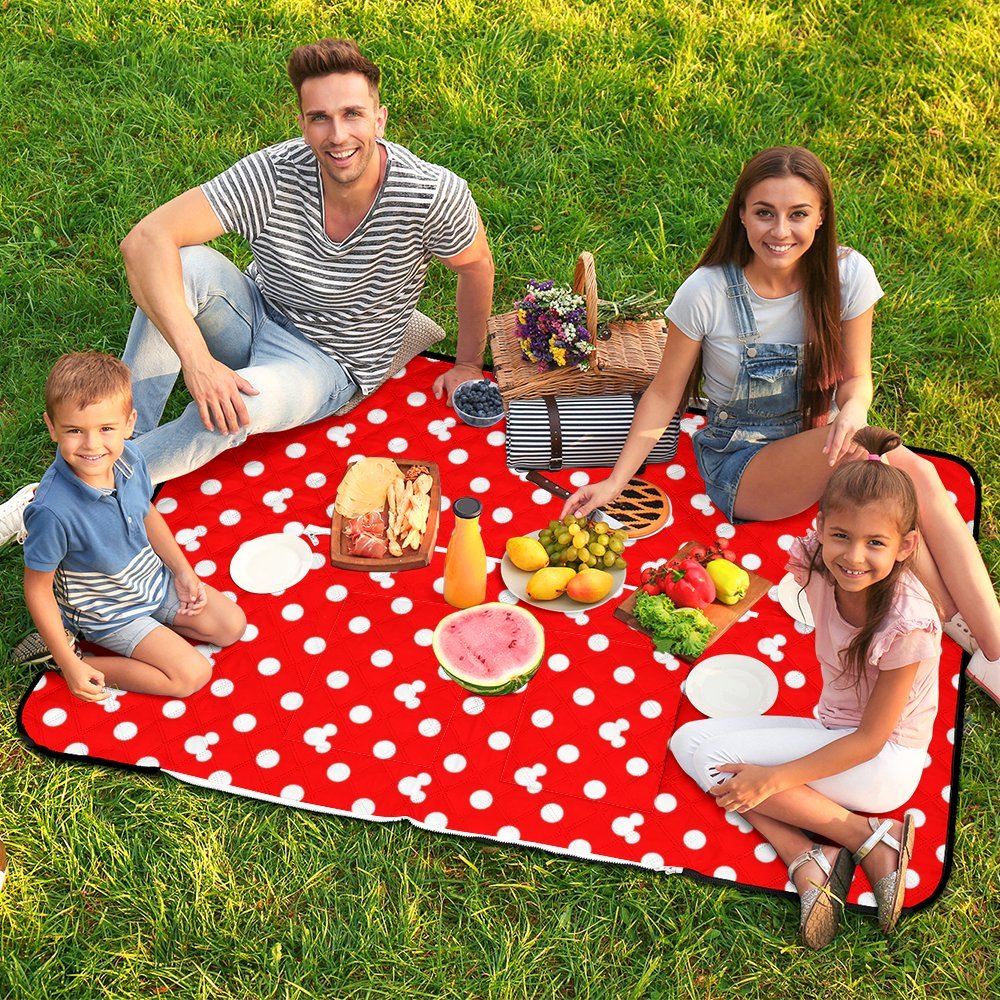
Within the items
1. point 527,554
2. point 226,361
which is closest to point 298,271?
point 226,361

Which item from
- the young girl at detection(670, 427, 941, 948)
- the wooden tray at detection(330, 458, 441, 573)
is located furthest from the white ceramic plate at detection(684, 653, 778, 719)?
the wooden tray at detection(330, 458, 441, 573)

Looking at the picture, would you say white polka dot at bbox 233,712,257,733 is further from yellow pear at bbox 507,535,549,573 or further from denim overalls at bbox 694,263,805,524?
denim overalls at bbox 694,263,805,524

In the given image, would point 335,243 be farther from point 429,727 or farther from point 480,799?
point 480,799

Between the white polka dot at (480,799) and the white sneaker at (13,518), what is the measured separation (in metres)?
2.12

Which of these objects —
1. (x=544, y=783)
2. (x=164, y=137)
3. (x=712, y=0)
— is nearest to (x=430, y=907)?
(x=544, y=783)

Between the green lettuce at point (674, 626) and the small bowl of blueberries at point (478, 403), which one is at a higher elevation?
the small bowl of blueberries at point (478, 403)

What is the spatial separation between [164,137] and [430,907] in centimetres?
476

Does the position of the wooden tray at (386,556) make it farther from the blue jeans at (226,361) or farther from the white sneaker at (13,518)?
the white sneaker at (13,518)

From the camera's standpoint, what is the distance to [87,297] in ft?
18.3

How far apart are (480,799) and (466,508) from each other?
1.00 meters

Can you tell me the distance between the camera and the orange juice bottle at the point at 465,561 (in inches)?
157

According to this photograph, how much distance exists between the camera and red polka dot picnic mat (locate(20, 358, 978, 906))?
3.75m

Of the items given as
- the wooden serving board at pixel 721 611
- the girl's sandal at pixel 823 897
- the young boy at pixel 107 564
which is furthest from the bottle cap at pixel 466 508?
the girl's sandal at pixel 823 897

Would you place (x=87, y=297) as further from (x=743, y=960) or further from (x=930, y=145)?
(x=930, y=145)
